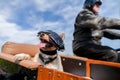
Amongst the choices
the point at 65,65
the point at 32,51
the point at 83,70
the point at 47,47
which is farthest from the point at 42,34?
the point at 32,51

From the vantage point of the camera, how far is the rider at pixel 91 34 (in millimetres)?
4859

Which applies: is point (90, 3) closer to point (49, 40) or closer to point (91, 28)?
point (91, 28)

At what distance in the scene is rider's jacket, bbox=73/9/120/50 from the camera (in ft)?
Result: 15.7

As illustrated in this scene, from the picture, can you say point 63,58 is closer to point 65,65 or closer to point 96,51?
point 65,65

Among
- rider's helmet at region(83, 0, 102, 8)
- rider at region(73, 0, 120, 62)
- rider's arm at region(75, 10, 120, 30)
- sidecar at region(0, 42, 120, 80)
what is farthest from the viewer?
rider's helmet at region(83, 0, 102, 8)

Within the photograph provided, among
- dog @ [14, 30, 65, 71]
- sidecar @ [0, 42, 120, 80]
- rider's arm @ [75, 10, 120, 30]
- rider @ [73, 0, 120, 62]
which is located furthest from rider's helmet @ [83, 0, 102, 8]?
sidecar @ [0, 42, 120, 80]

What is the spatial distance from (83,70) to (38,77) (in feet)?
2.07

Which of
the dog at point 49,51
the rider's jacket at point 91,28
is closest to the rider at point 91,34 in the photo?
the rider's jacket at point 91,28

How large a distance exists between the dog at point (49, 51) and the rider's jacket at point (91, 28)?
320mm

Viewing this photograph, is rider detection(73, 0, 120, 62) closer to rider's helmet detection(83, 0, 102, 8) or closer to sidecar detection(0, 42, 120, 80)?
rider's helmet detection(83, 0, 102, 8)

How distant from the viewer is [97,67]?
15.4 ft

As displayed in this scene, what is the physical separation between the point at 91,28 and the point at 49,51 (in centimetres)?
75

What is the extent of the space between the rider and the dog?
311 mm

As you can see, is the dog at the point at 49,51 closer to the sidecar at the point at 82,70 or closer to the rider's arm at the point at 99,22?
the sidecar at the point at 82,70
